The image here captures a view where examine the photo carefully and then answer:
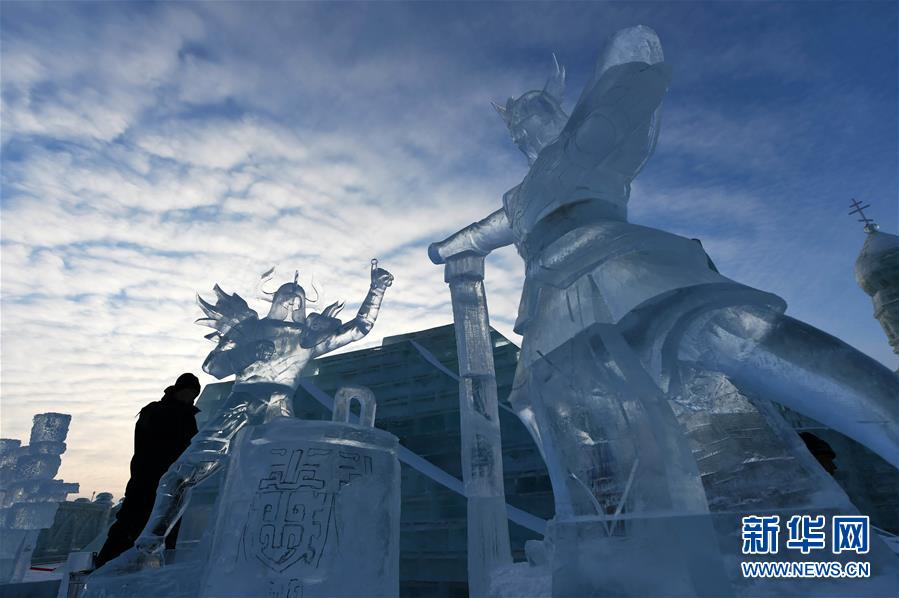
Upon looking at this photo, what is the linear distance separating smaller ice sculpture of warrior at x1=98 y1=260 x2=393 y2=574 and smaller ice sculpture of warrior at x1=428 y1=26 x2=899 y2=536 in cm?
147

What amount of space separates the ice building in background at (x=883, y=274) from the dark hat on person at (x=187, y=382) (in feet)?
56.3

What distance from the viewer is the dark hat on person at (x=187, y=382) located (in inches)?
161

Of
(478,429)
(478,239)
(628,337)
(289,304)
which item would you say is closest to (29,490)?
(289,304)

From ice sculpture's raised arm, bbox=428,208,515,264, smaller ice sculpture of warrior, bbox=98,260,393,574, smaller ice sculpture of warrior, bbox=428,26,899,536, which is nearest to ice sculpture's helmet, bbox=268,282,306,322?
smaller ice sculpture of warrior, bbox=98,260,393,574

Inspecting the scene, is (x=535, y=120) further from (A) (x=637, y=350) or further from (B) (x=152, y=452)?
(B) (x=152, y=452)

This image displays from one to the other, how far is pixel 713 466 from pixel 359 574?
1298 mm

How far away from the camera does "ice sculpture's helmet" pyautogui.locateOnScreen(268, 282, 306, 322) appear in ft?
10.6

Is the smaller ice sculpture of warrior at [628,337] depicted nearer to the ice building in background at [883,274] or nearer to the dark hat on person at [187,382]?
the dark hat on person at [187,382]

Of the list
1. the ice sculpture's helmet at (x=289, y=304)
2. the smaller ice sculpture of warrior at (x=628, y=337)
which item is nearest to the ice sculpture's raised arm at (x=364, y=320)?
the ice sculpture's helmet at (x=289, y=304)

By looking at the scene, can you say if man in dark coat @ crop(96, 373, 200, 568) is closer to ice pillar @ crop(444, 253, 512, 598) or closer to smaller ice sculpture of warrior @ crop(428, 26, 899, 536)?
ice pillar @ crop(444, 253, 512, 598)

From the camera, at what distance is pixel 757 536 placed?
133 centimetres

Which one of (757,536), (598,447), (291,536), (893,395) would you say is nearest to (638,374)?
(598,447)

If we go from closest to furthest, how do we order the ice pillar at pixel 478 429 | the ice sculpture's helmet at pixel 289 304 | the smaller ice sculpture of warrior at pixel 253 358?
the ice pillar at pixel 478 429
the smaller ice sculpture of warrior at pixel 253 358
the ice sculpture's helmet at pixel 289 304

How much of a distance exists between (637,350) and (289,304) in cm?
241
